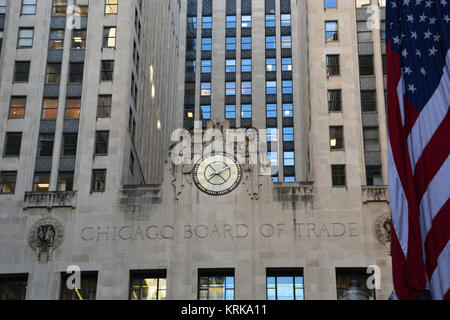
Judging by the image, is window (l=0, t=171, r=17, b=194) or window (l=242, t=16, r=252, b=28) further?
window (l=242, t=16, r=252, b=28)

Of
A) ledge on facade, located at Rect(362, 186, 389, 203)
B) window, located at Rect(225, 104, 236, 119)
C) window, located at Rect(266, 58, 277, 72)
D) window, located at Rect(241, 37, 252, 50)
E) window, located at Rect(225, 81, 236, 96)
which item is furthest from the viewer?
window, located at Rect(241, 37, 252, 50)

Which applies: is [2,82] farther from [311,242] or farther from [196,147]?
[311,242]

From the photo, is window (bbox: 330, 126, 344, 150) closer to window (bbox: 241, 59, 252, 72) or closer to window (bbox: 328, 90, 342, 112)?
window (bbox: 328, 90, 342, 112)

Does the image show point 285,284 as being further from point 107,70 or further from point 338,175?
point 107,70

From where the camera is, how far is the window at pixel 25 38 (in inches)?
2207

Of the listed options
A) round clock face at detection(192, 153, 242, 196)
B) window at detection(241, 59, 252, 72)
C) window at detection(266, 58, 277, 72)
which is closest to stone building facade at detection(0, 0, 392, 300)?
round clock face at detection(192, 153, 242, 196)

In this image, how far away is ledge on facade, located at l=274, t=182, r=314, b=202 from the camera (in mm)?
49344

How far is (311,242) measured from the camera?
1881 inches

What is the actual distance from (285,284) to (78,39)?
27.2m

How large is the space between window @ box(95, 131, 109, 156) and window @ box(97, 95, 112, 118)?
1.57m

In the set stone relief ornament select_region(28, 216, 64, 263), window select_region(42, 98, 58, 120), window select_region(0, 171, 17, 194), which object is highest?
window select_region(42, 98, 58, 120)

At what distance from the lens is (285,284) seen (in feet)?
157

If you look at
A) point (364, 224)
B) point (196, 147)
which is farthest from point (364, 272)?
point (196, 147)

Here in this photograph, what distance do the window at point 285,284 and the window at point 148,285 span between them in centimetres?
775
